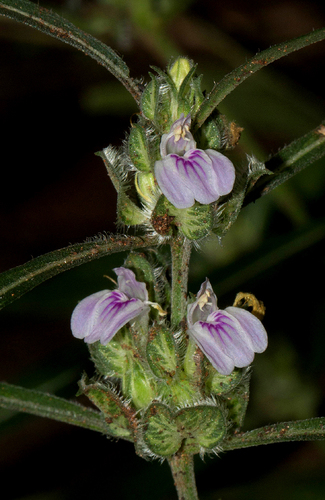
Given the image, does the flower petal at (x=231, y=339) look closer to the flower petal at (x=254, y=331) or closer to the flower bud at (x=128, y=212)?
the flower petal at (x=254, y=331)

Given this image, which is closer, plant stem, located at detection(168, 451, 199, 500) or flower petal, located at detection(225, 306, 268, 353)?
flower petal, located at detection(225, 306, 268, 353)

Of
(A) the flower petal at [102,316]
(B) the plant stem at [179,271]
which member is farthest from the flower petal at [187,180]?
(A) the flower petal at [102,316]

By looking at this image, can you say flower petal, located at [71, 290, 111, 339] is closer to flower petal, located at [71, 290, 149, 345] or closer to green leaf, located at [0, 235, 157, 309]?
flower petal, located at [71, 290, 149, 345]

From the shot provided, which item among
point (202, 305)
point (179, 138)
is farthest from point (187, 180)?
point (202, 305)

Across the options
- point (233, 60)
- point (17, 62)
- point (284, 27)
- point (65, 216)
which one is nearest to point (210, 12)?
point (284, 27)

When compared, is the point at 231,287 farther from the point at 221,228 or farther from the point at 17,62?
the point at 17,62

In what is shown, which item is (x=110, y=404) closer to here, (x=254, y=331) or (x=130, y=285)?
(x=130, y=285)

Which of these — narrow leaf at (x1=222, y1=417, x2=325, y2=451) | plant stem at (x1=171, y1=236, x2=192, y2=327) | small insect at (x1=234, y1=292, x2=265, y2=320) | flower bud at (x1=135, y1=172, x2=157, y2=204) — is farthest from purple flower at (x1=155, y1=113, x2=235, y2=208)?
narrow leaf at (x1=222, y1=417, x2=325, y2=451)
